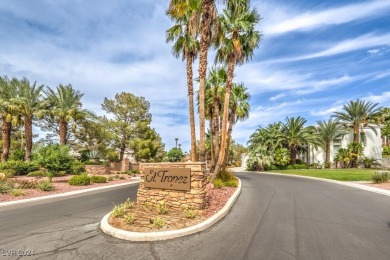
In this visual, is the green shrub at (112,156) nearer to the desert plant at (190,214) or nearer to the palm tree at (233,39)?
the palm tree at (233,39)

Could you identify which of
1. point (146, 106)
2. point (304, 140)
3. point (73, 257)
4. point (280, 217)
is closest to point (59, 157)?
point (73, 257)

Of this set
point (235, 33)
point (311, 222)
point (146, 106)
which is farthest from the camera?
point (146, 106)

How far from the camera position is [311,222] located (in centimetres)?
775

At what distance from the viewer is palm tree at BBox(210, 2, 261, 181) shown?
15602 mm

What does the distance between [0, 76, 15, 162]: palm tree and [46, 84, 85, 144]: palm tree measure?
426 cm

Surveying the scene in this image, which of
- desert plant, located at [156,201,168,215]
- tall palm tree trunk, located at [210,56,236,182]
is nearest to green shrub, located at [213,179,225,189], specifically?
tall palm tree trunk, located at [210,56,236,182]

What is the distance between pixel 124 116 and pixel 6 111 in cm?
1537

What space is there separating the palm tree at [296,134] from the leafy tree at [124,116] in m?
26.2

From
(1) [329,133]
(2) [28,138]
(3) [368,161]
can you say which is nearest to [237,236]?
(2) [28,138]

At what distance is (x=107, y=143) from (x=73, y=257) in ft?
111

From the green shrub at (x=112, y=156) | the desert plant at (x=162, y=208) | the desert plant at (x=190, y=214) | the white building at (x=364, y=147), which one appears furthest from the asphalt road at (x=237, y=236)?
the white building at (x=364, y=147)

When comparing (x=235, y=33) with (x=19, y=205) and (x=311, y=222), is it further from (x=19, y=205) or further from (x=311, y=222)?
(x=19, y=205)

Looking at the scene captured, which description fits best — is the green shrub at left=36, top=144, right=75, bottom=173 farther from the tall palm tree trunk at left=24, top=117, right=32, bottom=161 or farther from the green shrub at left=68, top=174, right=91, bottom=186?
the tall palm tree trunk at left=24, top=117, right=32, bottom=161

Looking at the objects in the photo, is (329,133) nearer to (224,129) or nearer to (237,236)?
(224,129)
